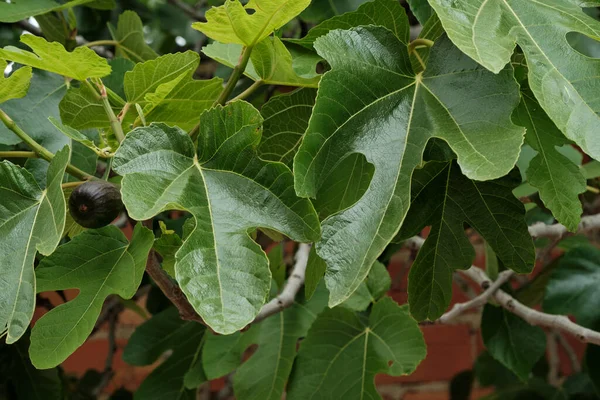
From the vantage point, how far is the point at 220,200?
1.66 feet

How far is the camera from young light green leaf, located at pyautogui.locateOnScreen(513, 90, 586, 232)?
522 millimetres

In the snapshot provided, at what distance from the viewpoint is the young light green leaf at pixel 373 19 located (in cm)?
59

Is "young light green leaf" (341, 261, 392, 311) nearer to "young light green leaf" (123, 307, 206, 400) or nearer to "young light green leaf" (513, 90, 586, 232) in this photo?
"young light green leaf" (123, 307, 206, 400)

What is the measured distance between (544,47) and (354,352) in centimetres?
46

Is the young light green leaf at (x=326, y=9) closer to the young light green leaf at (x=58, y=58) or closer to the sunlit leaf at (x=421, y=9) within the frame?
the sunlit leaf at (x=421, y=9)

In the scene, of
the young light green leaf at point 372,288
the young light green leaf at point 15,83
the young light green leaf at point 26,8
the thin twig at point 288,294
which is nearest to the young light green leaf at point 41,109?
the young light green leaf at point 26,8

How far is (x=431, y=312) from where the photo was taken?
0.62m

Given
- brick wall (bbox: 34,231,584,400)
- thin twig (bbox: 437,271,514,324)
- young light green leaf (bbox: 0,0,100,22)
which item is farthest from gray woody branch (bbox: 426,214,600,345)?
brick wall (bbox: 34,231,584,400)

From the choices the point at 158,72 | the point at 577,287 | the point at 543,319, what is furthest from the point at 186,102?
the point at 577,287

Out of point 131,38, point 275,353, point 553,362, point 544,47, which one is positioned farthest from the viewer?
point 553,362

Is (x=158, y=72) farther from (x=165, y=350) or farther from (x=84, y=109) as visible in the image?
(x=165, y=350)

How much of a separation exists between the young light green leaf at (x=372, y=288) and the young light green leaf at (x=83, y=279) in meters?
0.39

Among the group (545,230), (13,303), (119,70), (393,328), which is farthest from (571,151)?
(13,303)

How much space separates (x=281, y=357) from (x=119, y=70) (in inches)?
15.0
